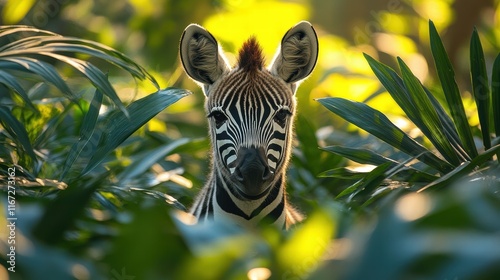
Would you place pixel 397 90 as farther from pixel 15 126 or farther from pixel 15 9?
pixel 15 9

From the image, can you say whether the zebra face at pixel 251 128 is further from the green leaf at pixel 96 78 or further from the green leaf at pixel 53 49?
the green leaf at pixel 96 78

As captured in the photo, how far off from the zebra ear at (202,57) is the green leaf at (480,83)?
1497 millimetres

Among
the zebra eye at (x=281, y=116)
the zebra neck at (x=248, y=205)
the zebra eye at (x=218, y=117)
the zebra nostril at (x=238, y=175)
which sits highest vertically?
the zebra eye at (x=281, y=116)

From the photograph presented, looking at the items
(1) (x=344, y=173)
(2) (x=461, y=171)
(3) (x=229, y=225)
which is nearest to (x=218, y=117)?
(1) (x=344, y=173)

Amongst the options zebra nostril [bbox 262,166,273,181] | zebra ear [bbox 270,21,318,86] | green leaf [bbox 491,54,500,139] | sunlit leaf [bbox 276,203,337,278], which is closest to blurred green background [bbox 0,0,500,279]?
sunlit leaf [bbox 276,203,337,278]

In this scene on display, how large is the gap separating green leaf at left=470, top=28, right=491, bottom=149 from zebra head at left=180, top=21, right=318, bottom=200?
105cm

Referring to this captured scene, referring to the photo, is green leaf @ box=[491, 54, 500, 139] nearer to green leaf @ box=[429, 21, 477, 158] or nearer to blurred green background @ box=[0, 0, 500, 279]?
green leaf @ box=[429, 21, 477, 158]

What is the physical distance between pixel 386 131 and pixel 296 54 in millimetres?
1212

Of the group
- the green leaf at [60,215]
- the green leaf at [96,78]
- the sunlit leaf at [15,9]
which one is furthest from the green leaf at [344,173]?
the sunlit leaf at [15,9]

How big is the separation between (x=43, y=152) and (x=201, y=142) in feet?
3.38

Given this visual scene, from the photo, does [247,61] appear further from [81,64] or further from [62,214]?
[62,214]

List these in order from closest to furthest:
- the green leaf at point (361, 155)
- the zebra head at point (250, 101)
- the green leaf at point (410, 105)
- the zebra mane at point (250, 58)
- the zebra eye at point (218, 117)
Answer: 1. the green leaf at point (410, 105)
2. the green leaf at point (361, 155)
3. the zebra head at point (250, 101)
4. the zebra eye at point (218, 117)
5. the zebra mane at point (250, 58)

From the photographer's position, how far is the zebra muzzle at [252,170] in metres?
3.83

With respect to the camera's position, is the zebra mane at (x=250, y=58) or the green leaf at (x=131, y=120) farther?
the zebra mane at (x=250, y=58)
